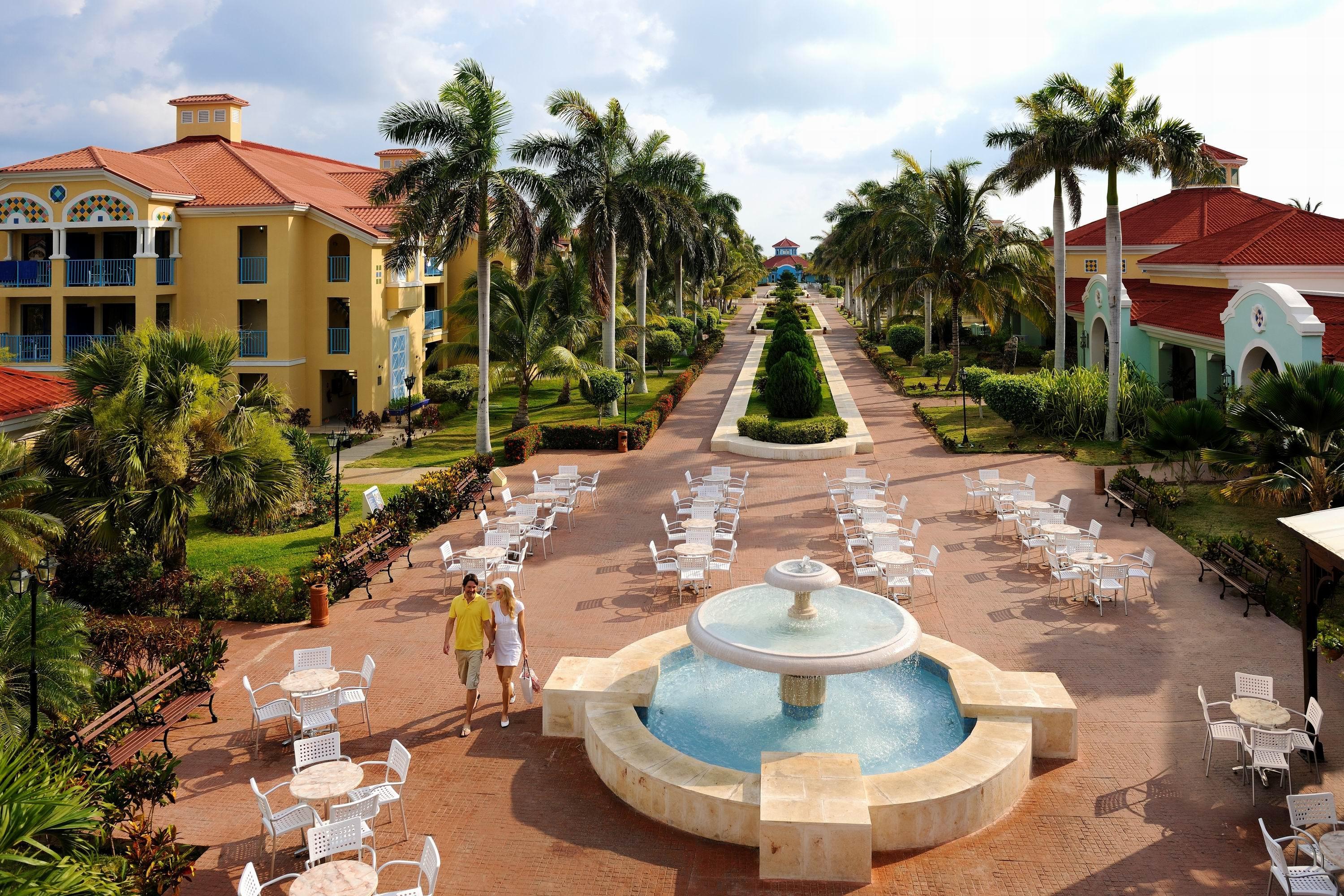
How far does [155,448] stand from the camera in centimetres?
1577

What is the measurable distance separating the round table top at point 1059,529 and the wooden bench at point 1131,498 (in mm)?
3544

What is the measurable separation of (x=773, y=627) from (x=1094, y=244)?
46.5m

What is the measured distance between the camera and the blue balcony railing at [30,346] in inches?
1391

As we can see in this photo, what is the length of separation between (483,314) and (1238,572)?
20880 millimetres

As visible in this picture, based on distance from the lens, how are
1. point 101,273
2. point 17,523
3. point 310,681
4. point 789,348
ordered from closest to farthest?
point 310,681
point 17,523
point 789,348
point 101,273

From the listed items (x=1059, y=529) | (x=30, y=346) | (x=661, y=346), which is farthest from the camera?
(x=661, y=346)

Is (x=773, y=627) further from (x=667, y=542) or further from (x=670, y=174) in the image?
(x=670, y=174)

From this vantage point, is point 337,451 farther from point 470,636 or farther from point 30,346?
point 30,346

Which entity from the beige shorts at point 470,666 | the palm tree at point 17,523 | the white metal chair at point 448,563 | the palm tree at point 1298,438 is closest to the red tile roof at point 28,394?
the palm tree at point 17,523

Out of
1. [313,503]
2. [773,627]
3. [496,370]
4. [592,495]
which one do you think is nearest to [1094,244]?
[496,370]

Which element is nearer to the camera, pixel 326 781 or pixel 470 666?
pixel 326 781

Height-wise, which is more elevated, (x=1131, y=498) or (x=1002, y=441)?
(x=1002, y=441)

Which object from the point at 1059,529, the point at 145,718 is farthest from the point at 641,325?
the point at 145,718

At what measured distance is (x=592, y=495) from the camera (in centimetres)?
2350
